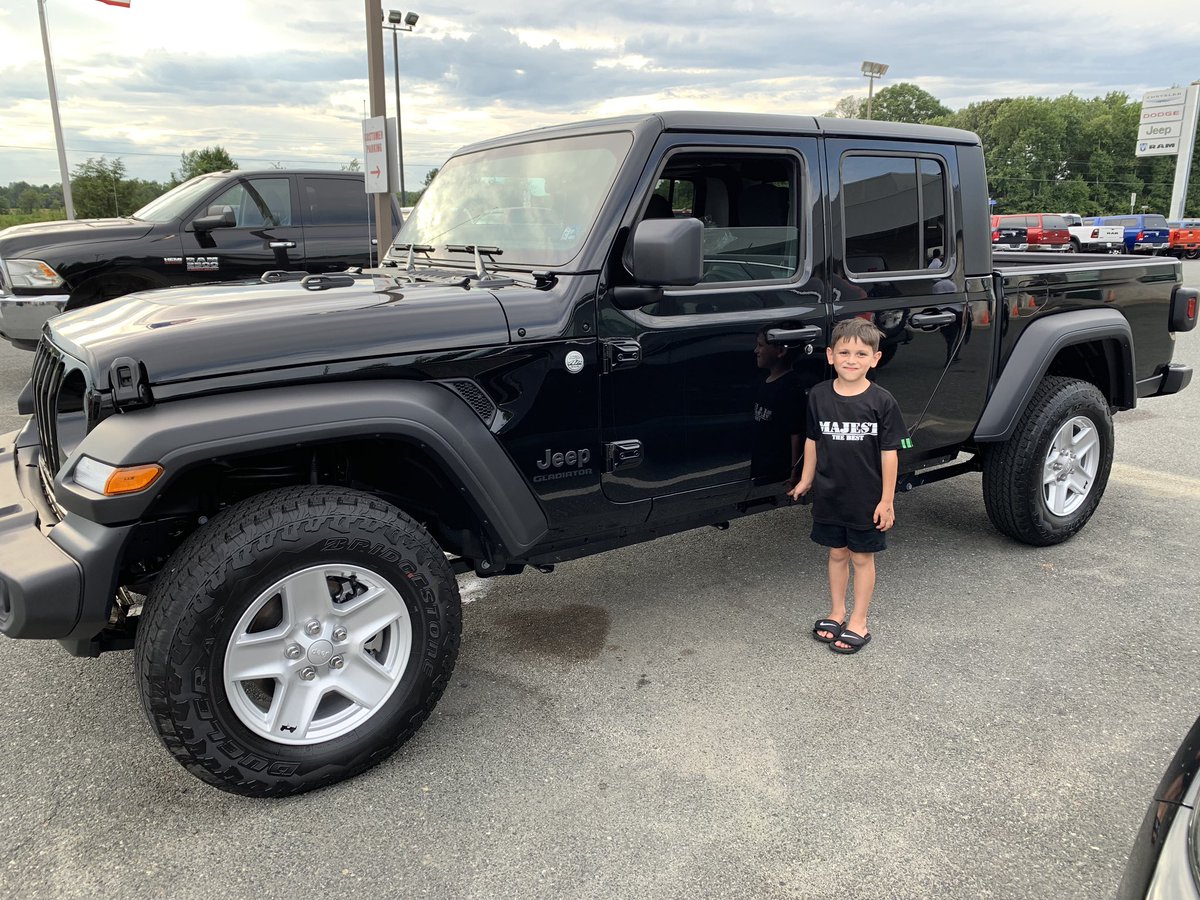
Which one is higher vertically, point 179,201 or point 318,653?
point 179,201

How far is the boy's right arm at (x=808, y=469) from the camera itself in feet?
11.0

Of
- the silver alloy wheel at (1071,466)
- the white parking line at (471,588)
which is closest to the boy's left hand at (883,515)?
the silver alloy wheel at (1071,466)

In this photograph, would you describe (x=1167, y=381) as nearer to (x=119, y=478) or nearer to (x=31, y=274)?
(x=119, y=478)

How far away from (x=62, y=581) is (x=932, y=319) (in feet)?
10.8

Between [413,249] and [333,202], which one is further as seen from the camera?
[333,202]

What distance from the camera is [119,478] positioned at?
215 cm

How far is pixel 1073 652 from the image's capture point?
3389 mm

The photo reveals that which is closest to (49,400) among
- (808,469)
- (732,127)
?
(732,127)

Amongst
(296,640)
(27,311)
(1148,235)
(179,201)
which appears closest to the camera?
(296,640)

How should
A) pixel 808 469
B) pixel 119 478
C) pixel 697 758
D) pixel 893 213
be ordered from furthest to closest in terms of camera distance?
1. pixel 893 213
2. pixel 808 469
3. pixel 697 758
4. pixel 119 478

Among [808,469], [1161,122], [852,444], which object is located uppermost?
[1161,122]

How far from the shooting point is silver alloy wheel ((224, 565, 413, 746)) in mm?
2434

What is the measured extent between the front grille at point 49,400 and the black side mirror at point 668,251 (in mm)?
1796

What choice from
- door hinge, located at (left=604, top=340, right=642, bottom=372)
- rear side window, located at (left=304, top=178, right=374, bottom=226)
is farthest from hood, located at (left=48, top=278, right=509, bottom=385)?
rear side window, located at (left=304, top=178, right=374, bottom=226)
